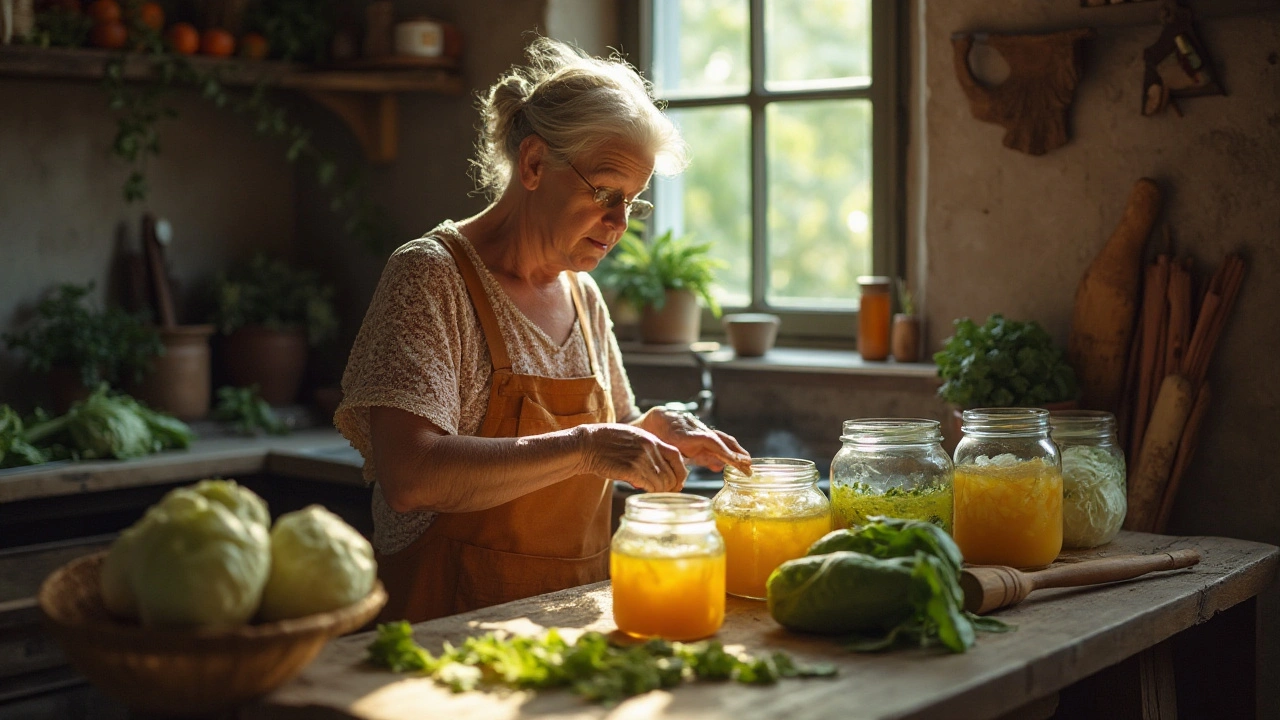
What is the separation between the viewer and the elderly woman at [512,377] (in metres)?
2.04

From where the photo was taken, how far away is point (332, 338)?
4.62 m

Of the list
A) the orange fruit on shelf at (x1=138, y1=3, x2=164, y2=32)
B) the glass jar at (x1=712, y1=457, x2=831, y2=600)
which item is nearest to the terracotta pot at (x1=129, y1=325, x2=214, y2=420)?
the orange fruit on shelf at (x1=138, y1=3, x2=164, y2=32)

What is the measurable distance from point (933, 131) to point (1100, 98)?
436 millimetres

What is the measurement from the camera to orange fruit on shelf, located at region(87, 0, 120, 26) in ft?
12.7

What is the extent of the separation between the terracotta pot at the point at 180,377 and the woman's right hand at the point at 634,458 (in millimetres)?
2567

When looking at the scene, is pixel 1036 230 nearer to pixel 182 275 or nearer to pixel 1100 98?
pixel 1100 98

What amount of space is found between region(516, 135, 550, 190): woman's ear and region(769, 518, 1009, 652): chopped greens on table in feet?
3.10

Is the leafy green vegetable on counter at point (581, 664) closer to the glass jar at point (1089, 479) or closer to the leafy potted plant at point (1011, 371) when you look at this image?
the glass jar at point (1089, 479)

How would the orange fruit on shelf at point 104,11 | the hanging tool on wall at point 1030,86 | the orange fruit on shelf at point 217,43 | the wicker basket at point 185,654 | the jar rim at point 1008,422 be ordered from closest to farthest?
1. the wicker basket at point 185,654
2. the jar rim at point 1008,422
3. the hanging tool on wall at point 1030,86
4. the orange fruit on shelf at point 104,11
5. the orange fruit on shelf at point 217,43

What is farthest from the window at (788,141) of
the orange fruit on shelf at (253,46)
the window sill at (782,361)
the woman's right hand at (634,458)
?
the woman's right hand at (634,458)

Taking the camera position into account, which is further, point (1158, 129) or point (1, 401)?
point (1, 401)

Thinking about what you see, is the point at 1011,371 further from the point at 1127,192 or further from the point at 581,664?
the point at 581,664

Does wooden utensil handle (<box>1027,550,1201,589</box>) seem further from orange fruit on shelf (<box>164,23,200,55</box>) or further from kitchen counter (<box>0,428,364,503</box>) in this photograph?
orange fruit on shelf (<box>164,23,200,55</box>)

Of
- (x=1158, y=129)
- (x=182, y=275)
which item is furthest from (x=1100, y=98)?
(x=182, y=275)
